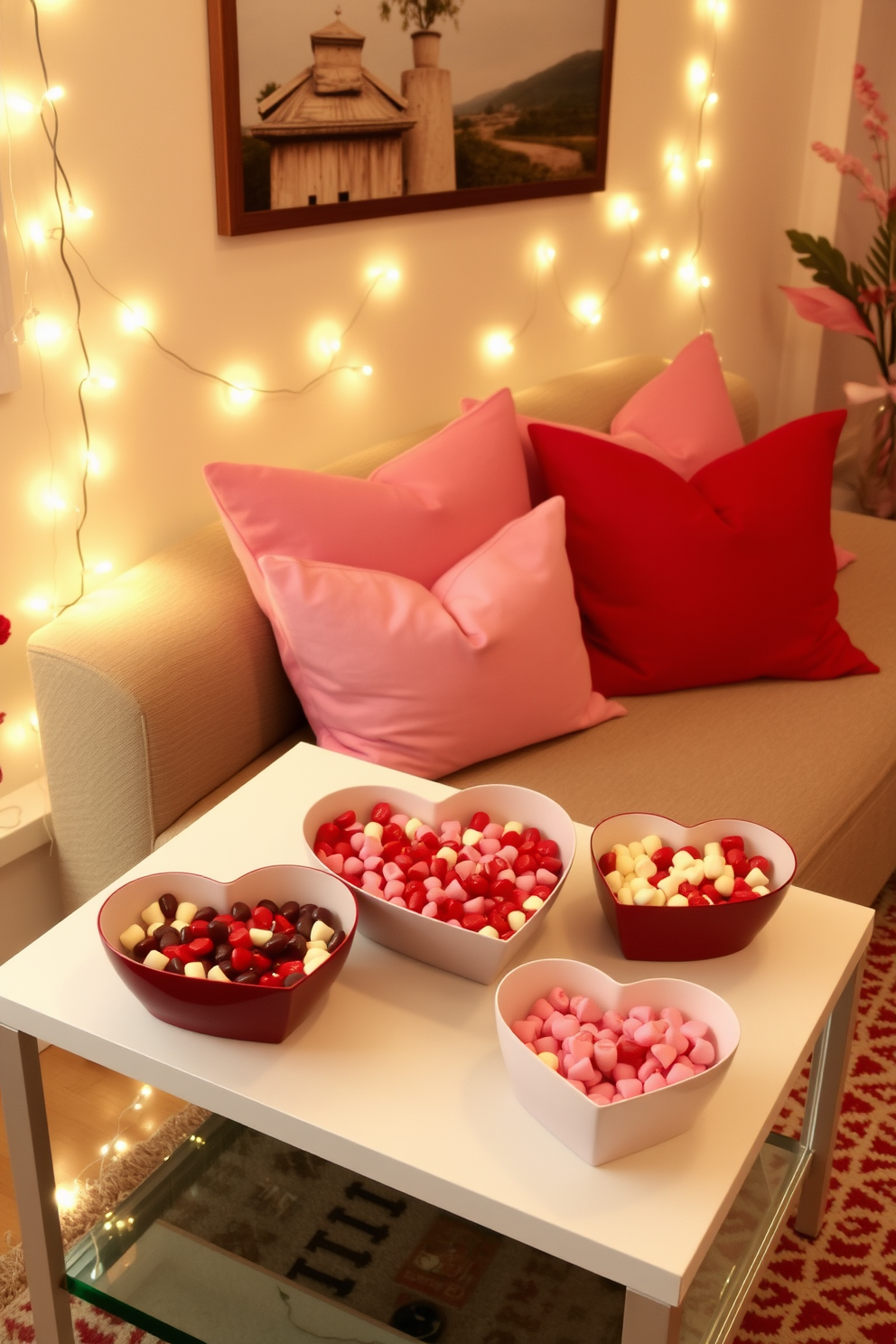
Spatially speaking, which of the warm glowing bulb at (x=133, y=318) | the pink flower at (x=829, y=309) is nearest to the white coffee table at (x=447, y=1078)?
the warm glowing bulb at (x=133, y=318)

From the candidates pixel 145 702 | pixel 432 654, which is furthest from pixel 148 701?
pixel 432 654

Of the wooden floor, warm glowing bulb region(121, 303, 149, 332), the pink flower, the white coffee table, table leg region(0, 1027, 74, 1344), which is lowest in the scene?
the wooden floor

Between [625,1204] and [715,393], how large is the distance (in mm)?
1888

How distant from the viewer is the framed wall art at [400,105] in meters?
1.83

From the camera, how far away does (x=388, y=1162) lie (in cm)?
96

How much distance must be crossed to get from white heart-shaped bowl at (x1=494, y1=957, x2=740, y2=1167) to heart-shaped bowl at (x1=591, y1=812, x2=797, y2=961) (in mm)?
102

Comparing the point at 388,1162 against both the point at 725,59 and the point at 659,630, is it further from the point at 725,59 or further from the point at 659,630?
the point at 725,59

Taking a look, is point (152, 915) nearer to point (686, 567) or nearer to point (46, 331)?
point (46, 331)

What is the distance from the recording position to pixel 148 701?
1539 millimetres

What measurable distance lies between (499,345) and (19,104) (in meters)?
1.21

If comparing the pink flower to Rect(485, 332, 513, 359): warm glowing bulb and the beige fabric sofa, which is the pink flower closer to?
Rect(485, 332, 513, 359): warm glowing bulb

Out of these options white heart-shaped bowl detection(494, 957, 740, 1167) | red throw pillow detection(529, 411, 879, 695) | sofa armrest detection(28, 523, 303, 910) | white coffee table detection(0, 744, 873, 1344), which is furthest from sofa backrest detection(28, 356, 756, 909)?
white heart-shaped bowl detection(494, 957, 740, 1167)

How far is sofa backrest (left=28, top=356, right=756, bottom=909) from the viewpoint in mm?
1553

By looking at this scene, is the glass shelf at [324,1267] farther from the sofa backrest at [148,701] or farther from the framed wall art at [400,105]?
the framed wall art at [400,105]
